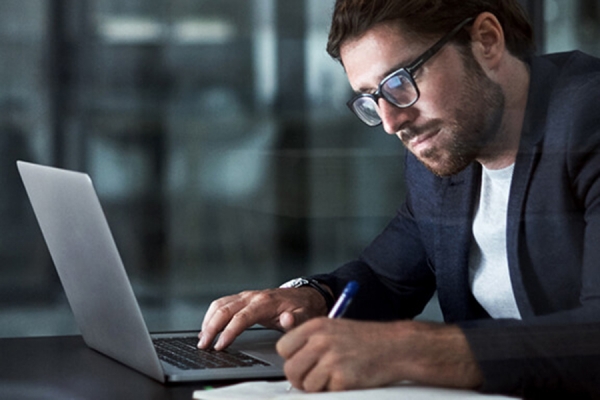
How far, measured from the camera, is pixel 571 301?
1.19 m

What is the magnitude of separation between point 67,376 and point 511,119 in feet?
2.39

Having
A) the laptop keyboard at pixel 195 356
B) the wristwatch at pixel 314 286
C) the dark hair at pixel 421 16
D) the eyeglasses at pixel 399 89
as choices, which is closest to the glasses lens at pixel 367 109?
the eyeglasses at pixel 399 89

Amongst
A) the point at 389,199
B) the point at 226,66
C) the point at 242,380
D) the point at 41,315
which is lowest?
the point at 41,315

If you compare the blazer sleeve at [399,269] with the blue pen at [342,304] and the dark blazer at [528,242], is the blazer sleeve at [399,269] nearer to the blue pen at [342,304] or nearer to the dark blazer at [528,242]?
the dark blazer at [528,242]

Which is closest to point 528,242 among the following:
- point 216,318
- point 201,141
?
point 216,318

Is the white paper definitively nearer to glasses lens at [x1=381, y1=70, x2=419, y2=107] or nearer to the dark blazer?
the dark blazer

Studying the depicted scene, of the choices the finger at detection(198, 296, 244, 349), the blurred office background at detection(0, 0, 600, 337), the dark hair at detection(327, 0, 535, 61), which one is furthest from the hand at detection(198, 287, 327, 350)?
the blurred office background at detection(0, 0, 600, 337)

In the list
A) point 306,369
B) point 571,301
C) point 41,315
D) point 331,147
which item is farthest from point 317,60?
point 306,369

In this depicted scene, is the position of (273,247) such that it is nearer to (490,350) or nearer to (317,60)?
(317,60)

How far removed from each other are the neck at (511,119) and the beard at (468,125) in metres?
0.01

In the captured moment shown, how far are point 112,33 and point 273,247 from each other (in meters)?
0.91

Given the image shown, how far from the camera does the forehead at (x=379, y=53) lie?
1382mm

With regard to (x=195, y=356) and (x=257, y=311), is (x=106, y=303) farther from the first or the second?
(x=257, y=311)

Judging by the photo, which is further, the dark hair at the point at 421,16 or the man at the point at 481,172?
→ the dark hair at the point at 421,16
